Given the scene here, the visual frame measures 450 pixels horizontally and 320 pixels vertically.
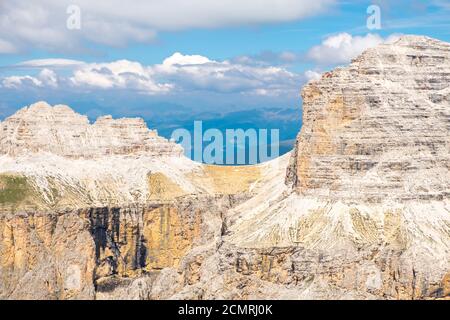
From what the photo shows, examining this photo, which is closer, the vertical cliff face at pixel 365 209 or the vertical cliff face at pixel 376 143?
the vertical cliff face at pixel 365 209

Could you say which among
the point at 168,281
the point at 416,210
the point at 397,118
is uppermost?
the point at 397,118

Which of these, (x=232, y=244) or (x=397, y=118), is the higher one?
(x=397, y=118)

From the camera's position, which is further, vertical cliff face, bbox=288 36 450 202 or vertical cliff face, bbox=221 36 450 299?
vertical cliff face, bbox=288 36 450 202

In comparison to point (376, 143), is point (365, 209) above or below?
below

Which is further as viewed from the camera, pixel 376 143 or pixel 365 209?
pixel 376 143
